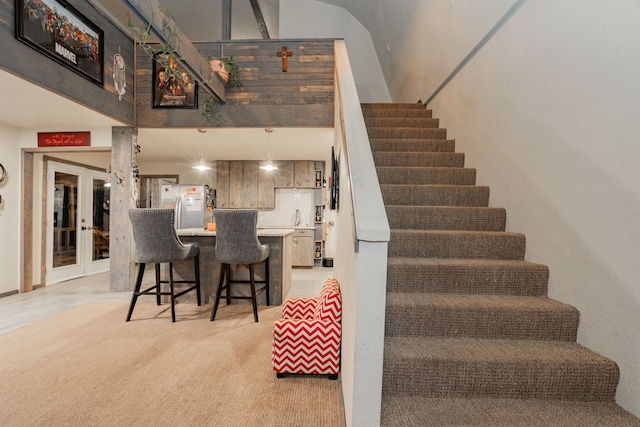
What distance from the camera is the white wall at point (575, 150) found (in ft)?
4.52

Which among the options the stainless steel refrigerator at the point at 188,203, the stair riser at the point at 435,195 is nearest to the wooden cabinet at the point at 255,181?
the stainless steel refrigerator at the point at 188,203

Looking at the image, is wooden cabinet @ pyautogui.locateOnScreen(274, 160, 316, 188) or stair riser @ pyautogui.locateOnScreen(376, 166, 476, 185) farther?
wooden cabinet @ pyautogui.locateOnScreen(274, 160, 316, 188)

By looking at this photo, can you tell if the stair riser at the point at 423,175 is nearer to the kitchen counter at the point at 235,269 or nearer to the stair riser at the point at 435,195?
the stair riser at the point at 435,195

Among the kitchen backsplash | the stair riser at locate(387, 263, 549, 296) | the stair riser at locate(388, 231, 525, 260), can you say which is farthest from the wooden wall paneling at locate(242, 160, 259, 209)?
the stair riser at locate(387, 263, 549, 296)

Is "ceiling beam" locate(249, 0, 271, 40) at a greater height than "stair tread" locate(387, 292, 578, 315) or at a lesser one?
greater

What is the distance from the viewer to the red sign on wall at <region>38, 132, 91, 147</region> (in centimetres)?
420

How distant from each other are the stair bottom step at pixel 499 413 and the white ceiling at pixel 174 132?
3.65m

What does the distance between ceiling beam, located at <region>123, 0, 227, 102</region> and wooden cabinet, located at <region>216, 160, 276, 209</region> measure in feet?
9.71

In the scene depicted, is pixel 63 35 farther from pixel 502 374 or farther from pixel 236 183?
pixel 502 374

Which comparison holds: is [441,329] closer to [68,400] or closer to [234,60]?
[68,400]

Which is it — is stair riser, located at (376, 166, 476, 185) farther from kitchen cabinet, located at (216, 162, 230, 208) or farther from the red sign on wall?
kitchen cabinet, located at (216, 162, 230, 208)

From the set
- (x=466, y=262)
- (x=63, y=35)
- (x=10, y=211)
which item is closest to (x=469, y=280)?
(x=466, y=262)

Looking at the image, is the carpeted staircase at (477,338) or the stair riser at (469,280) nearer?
the carpeted staircase at (477,338)

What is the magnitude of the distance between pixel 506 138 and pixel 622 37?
0.96 m
